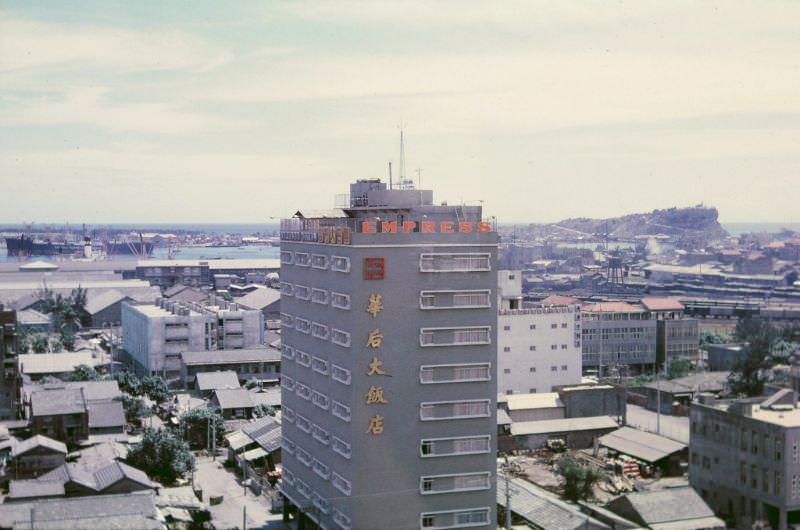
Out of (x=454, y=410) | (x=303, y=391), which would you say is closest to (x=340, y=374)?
(x=454, y=410)

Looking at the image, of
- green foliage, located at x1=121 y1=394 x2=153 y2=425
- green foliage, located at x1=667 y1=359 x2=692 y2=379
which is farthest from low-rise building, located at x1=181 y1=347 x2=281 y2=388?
green foliage, located at x1=667 y1=359 x2=692 y2=379

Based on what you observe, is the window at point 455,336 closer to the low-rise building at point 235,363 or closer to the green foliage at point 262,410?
the green foliage at point 262,410

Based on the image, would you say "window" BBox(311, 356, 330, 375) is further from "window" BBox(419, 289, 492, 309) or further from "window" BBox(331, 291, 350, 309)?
"window" BBox(419, 289, 492, 309)

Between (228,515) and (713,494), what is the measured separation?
7894mm

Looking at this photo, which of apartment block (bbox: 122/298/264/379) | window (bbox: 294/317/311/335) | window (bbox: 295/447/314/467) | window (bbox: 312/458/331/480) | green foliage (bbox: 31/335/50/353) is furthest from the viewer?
green foliage (bbox: 31/335/50/353)

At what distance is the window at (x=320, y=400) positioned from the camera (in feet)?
41.3

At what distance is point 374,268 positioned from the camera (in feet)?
38.3

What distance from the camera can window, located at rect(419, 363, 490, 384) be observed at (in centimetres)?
1185

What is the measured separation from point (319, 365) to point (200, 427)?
7871 mm

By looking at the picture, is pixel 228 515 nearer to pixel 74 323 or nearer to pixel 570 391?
pixel 570 391

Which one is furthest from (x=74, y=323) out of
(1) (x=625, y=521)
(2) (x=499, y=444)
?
(1) (x=625, y=521)

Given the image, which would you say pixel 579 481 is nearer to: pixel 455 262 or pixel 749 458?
pixel 749 458

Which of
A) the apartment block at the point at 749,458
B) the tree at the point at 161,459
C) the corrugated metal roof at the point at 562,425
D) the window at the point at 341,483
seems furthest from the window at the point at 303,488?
the corrugated metal roof at the point at 562,425

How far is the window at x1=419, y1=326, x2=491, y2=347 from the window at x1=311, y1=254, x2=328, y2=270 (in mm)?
1861
